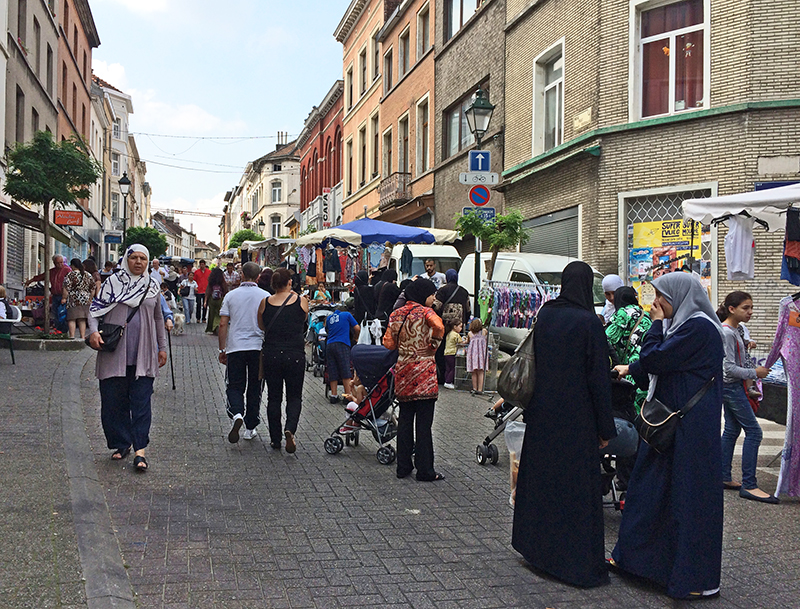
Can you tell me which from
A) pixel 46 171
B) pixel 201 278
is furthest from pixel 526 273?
pixel 201 278

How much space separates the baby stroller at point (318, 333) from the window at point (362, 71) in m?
27.4

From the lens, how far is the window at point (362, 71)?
38969mm

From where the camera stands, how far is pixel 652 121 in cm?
1540

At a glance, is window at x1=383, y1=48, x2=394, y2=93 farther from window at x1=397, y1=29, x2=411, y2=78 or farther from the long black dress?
the long black dress

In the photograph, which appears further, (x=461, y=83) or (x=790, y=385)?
(x=461, y=83)

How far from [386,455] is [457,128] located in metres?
20.1

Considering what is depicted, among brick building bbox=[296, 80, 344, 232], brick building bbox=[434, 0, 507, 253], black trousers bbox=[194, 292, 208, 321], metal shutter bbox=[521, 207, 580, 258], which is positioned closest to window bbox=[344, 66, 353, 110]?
brick building bbox=[296, 80, 344, 232]

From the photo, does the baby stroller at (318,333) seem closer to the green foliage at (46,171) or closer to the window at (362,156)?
the green foliage at (46,171)

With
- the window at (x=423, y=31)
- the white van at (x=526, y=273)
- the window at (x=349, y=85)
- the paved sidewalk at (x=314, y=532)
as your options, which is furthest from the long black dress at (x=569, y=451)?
the window at (x=349, y=85)

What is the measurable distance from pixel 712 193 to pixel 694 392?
1094cm

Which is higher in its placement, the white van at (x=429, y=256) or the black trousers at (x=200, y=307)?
the white van at (x=429, y=256)

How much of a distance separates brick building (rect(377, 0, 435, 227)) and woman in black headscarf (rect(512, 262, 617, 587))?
23.5m

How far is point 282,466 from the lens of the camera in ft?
24.0

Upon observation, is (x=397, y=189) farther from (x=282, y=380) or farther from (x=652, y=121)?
(x=282, y=380)
